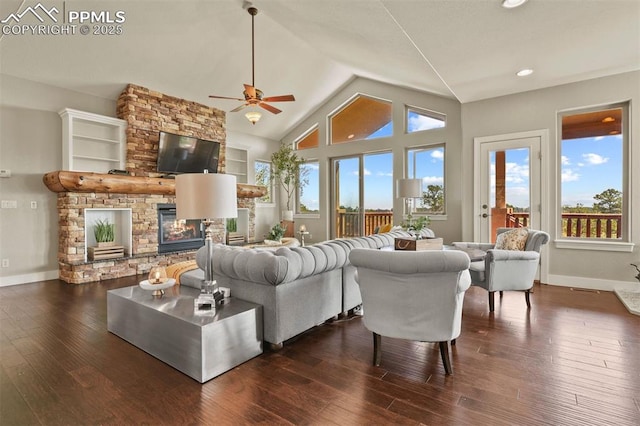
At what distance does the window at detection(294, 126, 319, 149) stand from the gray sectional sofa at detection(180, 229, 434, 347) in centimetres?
559

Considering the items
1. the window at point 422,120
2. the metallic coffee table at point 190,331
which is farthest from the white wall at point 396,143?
the metallic coffee table at point 190,331

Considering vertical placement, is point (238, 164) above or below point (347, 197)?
above

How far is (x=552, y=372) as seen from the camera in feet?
6.99

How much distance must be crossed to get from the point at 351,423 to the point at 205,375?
0.96 metres

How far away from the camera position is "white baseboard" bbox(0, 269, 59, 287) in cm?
459

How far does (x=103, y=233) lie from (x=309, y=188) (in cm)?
463

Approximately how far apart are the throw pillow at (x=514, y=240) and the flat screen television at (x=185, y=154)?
5186 mm

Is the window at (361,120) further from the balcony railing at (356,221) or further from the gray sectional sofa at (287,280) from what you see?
the gray sectional sofa at (287,280)

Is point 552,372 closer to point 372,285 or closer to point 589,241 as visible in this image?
point 372,285

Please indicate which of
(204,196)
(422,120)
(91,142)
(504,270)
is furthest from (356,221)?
(204,196)

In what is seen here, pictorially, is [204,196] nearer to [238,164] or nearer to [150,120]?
[150,120]

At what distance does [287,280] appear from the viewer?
238 centimetres

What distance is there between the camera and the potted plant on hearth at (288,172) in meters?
8.04

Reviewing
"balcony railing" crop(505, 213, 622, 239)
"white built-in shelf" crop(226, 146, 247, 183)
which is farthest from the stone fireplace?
"balcony railing" crop(505, 213, 622, 239)
